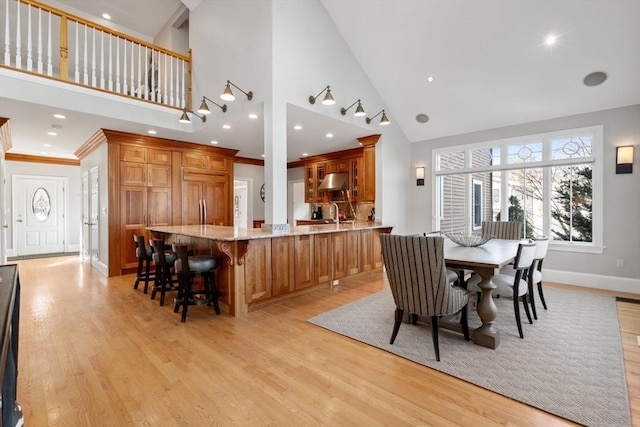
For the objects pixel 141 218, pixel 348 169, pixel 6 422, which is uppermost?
pixel 348 169

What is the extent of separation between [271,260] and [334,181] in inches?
147

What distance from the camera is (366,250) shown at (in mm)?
5348

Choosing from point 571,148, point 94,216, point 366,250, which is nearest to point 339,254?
point 366,250

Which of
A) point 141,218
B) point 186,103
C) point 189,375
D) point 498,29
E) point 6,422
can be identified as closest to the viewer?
point 6,422

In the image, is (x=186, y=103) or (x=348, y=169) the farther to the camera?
(x=348, y=169)

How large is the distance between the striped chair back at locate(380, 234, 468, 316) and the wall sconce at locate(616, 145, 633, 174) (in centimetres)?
383

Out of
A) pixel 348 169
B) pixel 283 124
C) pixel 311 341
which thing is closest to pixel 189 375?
pixel 311 341

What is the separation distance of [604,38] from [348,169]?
463 cm

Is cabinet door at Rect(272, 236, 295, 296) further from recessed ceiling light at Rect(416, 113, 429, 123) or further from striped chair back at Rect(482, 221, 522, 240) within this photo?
recessed ceiling light at Rect(416, 113, 429, 123)

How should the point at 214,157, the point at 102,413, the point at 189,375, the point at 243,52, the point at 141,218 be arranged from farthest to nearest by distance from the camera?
the point at 214,157 < the point at 141,218 < the point at 243,52 < the point at 189,375 < the point at 102,413

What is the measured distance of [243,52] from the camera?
4.29m

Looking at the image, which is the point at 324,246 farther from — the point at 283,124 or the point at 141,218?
the point at 141,218

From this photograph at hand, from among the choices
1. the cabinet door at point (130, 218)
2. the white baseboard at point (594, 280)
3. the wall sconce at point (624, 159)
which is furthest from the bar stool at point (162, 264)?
the wall sconce at point (624, 159)

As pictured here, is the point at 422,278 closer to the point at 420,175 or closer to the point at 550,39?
the point at 550,39
